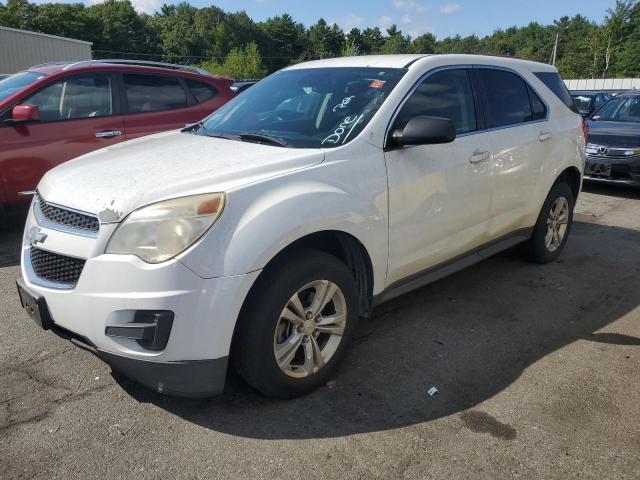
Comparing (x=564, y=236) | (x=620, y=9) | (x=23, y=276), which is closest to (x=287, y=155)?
(x=23, y=276)

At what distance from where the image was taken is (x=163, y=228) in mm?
2357

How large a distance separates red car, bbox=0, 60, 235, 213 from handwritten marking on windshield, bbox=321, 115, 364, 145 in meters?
3.59

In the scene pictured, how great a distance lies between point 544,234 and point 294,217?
322cm

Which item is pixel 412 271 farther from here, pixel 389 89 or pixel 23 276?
pixel 23 276

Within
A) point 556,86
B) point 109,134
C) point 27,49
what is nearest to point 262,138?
point 556,86

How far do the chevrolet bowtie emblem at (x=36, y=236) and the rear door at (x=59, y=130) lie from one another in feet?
9.63

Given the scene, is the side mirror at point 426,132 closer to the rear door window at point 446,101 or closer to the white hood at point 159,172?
the rear door window at point 446,101

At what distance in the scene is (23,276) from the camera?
2.82 m

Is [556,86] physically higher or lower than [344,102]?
higher

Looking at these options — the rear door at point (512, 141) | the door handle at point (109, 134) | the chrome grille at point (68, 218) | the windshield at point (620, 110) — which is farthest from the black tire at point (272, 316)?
the windshield at point (620, 110)

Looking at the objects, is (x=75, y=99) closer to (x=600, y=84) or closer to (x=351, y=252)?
(x=351, y=252)

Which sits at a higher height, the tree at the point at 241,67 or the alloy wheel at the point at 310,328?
the tree at the point at 241,67

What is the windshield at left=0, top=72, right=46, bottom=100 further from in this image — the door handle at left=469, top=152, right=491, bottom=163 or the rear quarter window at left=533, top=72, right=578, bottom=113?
the rear quarter window at left=533, top=72, right=578, bottom=113

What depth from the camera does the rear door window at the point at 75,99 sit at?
18.2ft
